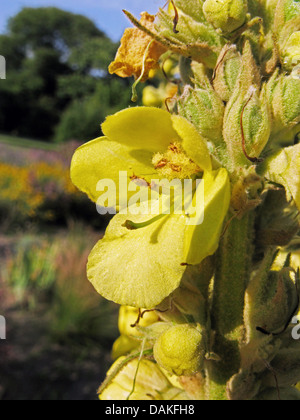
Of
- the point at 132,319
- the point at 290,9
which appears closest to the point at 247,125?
the point at 290,9

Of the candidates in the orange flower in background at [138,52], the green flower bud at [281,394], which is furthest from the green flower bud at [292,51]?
the green flower bud at [281,394]

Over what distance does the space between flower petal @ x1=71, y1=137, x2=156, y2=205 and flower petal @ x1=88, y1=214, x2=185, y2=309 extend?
0.47ft

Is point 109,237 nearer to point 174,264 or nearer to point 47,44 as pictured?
point 174,264

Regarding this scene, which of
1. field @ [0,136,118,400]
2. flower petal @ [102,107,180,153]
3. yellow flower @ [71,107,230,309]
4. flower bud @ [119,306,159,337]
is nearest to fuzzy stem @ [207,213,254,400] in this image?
yellow flower @ [71,107,230,309]

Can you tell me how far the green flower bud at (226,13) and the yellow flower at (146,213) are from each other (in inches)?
10.7

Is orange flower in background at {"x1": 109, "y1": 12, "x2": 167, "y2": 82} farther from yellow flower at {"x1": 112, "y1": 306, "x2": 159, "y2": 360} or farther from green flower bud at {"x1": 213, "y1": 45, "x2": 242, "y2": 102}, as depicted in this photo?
yellow flower at {"x1": 112, "y1": 306, "x2": 159, "y2": 360}

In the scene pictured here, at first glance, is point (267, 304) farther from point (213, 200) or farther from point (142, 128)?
point (142, 128)

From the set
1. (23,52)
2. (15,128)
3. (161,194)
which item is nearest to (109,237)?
(161,194)

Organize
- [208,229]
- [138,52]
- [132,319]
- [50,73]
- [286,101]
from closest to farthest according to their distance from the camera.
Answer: [208,229] → [286,101] → [138,52] → [132,319] → [50,73]

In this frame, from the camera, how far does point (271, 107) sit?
0.99 m

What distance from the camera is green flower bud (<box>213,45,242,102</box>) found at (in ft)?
3.35

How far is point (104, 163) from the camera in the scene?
1.11 m

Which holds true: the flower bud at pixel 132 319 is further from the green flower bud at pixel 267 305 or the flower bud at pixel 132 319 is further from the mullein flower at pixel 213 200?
the green flower bud at pixel 267 305

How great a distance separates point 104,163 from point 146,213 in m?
0.16
